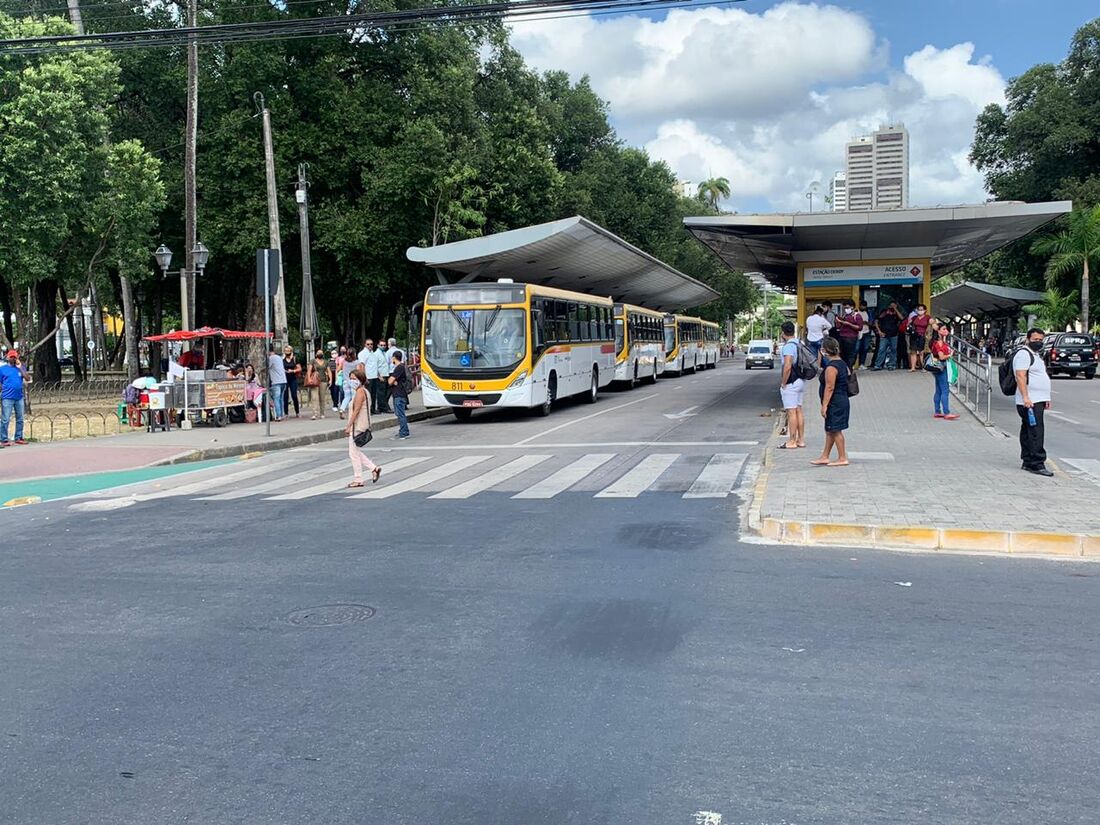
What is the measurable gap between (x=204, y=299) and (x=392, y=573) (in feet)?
134

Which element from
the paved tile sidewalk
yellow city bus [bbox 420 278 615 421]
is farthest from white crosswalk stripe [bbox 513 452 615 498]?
yellow city bus [bbox 420 278 615 421]

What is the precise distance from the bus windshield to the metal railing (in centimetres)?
987

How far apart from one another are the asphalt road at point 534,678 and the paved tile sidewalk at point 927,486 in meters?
0.89

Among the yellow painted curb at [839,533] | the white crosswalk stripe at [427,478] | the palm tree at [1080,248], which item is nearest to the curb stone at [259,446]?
the white crosswalk stripe at [427,478]

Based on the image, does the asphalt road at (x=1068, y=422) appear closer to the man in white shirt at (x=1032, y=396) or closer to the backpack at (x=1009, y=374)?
the man in white shirt at (x=1032, y=396)

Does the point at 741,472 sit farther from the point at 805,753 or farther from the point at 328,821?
the point at 328,821

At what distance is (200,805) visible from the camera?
157 inches

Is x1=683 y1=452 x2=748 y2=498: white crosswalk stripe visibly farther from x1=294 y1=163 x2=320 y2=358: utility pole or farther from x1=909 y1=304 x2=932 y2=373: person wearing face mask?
x1=294 y1=163 x2=320 y2=358: utility pole

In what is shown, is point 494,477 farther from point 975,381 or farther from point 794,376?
point 975,381

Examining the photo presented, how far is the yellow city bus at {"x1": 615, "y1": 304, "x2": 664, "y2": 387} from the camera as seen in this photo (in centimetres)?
3444

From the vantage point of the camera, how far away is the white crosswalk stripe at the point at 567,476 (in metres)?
11.9

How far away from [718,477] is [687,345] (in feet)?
126

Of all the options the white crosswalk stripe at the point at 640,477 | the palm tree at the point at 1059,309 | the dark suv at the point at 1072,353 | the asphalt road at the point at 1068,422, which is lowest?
the asphalt road at the point at 1068,422

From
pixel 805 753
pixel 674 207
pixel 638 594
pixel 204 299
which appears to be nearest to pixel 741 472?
pixel 638 594
